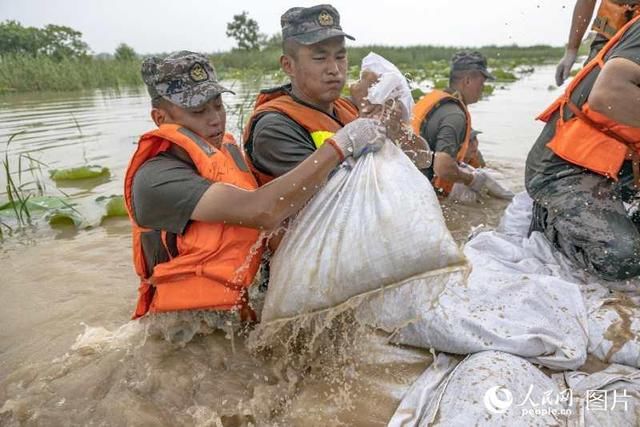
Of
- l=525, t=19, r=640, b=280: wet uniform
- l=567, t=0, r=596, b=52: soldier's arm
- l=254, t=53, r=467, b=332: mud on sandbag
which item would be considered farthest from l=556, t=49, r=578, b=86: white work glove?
l=254, t=53, r=467, b=332: mud on sandbag

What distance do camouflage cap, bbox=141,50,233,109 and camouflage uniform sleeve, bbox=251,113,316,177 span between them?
276mm

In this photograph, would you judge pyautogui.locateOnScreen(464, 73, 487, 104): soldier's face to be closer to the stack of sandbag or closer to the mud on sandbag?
the stack of sandbag

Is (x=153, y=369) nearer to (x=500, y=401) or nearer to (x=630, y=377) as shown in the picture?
(x=500, y=401)

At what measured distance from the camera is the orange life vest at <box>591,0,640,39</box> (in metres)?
3.10

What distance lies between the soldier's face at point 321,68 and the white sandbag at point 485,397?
4.69 ft

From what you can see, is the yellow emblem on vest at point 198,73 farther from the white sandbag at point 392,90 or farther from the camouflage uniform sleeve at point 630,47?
the camouflage uniform sleeve at point 630,47

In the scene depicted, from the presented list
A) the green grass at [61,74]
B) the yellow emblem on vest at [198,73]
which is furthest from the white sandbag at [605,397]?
the green grass at [61,74]

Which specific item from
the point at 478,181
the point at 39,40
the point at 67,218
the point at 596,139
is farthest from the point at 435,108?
the point at 39,40

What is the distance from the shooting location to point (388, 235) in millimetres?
1745

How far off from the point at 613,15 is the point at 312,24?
2.27m

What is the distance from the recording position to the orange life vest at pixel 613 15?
3.10 m

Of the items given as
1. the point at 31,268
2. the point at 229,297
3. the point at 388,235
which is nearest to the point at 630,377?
the point at 388,235

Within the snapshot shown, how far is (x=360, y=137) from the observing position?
195cm

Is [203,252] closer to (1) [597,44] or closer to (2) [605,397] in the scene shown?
(2) [605,397]
